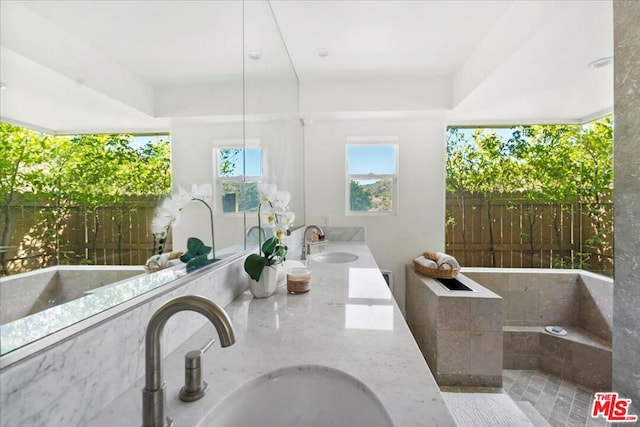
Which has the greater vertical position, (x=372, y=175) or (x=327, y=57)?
(x=327, y=57)

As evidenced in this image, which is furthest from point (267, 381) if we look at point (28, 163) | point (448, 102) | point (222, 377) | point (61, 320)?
point (448, 102)

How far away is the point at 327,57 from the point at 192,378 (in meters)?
2.50

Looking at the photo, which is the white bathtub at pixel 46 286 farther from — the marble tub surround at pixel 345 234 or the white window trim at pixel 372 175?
the white window trim at pixel 372 175

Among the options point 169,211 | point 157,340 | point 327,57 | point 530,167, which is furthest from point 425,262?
point 157,340

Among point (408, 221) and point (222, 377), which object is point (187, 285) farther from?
point (408, 221)

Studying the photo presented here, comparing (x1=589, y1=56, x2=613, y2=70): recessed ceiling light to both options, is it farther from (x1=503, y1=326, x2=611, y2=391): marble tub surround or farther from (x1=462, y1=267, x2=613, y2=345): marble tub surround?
(x1=503, y1=326, x2=611, y2=391): marble tub surround

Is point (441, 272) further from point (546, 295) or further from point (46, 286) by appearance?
point (46, 286)

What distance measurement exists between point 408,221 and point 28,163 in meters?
3.08

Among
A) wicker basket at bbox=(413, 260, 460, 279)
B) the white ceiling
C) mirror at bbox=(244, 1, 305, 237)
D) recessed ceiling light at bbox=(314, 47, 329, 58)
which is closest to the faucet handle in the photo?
the white ceiling

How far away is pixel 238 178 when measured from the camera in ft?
4.14

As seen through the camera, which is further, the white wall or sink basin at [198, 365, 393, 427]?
the white wall

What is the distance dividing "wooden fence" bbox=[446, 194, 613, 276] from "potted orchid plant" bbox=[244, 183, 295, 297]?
8.61ft

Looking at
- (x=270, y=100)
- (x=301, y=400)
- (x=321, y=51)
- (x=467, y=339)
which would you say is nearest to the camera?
(x=301, y=400)

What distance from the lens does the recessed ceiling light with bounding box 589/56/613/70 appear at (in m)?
1.95
